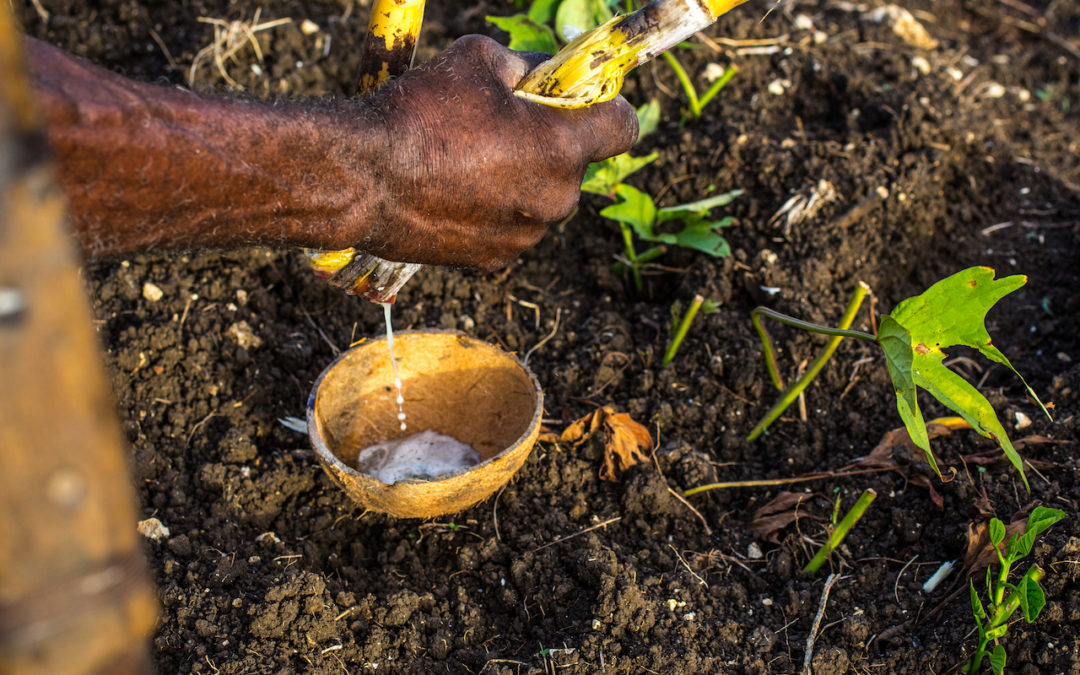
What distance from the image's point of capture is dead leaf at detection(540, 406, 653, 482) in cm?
233

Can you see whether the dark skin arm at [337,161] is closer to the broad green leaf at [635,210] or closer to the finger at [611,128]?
the finger at [611,128]

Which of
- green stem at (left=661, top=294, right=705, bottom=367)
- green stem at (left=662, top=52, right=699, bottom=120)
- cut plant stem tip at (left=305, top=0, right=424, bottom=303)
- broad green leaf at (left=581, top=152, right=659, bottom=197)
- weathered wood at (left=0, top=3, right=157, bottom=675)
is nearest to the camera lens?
weathered wood at (left=0, top=3, right=157, bottom=675)

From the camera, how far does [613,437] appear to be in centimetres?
233

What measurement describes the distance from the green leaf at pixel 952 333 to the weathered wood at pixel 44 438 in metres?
1.52

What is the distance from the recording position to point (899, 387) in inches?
68.1

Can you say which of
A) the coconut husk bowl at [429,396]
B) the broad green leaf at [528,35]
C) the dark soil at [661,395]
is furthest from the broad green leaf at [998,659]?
the broad green leaf at [528,35]

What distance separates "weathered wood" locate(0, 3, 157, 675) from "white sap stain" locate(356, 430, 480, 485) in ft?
5.61

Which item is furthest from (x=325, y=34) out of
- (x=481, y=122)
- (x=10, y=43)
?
(x=10, y=43)

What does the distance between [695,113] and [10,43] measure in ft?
9.76

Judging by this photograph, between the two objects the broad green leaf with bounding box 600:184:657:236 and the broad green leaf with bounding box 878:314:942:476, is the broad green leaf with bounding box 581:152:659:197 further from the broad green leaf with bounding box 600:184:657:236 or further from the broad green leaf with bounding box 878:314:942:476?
the broad green leaf with bounding box 878:314:942:476

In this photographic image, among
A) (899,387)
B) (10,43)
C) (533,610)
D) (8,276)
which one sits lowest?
(533,610)

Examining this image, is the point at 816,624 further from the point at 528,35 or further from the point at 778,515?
the point at 528,35

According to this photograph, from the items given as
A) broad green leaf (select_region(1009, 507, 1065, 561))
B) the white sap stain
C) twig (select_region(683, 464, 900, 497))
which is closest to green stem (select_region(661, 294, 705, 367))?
twig (select_region(683, 464, 900, 497))

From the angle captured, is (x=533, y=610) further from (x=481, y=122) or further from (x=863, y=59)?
(x=863, y=59)
